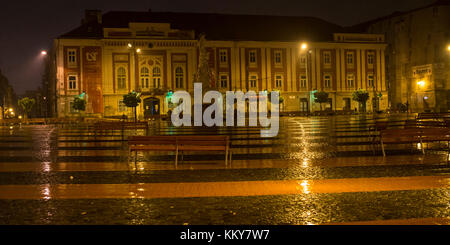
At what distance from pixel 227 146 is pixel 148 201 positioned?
167 inches

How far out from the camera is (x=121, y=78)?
2244 inches

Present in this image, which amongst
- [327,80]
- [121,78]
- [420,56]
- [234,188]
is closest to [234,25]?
[327,80]

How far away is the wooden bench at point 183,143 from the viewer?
11.1 metres

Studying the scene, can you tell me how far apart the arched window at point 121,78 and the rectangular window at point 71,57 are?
5933 mm

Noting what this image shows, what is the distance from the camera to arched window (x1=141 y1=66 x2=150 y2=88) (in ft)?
189

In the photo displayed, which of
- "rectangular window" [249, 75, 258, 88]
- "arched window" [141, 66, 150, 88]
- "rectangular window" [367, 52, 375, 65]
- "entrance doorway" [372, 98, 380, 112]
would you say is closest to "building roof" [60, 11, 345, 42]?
"rectangular window" [249, 75, 258, 88]

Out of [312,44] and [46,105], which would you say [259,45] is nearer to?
[312,44]

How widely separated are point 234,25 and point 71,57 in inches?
968

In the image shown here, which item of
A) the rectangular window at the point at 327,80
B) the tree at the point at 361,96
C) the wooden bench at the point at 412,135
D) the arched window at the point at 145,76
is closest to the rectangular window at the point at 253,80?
the rectangular window at the point at 327,80

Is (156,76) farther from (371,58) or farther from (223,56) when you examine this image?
(371,58)

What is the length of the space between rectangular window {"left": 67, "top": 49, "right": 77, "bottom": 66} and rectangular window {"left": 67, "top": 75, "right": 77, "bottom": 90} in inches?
69.1

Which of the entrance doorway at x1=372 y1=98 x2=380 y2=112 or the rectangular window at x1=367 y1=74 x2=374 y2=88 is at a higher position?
the rectangular window at x1=367 y1=74 x2=374 y2=88

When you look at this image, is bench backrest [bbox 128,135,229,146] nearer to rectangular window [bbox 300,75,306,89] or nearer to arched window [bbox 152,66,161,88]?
arched window [bbox 152,66,161,88]
